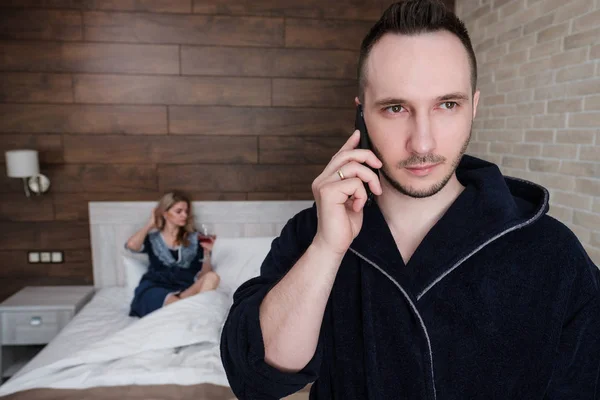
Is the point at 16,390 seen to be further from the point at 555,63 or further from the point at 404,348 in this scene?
the point at 555,63

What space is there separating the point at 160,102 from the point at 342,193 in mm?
2597

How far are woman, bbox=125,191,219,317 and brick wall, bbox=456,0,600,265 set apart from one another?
6.76 feet

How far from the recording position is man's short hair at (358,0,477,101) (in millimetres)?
926

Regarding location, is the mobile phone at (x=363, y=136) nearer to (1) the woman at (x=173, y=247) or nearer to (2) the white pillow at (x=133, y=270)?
(1) the woman at (x=173, y=247)

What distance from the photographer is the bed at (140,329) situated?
188 cm

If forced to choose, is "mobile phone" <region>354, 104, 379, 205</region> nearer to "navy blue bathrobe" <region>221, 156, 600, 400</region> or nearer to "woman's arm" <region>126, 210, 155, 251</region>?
"navy blue bathrobe" <region>221, 156, 600, 400</region>

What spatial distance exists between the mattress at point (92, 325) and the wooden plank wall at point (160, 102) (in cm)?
42

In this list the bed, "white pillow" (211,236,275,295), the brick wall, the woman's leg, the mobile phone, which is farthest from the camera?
"white pillow" (211,236,275,295)

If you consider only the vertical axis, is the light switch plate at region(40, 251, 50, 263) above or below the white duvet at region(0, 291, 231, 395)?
above

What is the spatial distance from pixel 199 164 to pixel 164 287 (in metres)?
0.90

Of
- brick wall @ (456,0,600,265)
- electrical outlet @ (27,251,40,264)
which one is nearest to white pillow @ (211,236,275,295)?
electrical outlet @ (27,251,40,264)

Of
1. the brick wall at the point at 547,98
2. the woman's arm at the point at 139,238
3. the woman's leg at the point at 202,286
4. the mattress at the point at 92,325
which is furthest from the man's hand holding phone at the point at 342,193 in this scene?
the woman's arm at the point at 139,238

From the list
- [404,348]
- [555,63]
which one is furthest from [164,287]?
[555,63]

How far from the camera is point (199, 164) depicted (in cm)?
321
